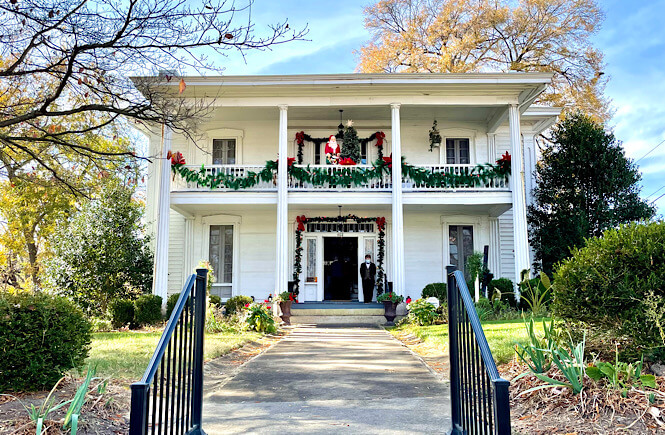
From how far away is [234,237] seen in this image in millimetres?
18062

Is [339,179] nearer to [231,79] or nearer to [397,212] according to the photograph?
[397,212]

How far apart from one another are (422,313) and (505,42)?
1686 cm

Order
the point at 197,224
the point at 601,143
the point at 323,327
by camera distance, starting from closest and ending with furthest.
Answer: the point at 323,327 < the point at 601,143 < the point at 197,224

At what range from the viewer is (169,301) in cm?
1545

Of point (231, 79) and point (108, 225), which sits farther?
point (108, 225)

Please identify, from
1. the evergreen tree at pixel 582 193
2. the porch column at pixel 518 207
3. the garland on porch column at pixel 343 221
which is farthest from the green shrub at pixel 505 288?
the garland on porch column at pixel 343 221

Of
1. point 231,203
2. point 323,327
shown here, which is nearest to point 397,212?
point 323,327

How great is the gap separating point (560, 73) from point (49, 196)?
23.7 meters

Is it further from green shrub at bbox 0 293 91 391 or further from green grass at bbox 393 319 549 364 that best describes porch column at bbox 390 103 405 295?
green shrub at bbox 0 293 91 391

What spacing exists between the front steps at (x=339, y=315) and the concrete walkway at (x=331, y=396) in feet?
20.9

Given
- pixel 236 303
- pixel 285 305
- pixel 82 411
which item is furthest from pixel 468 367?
pixel 236 303

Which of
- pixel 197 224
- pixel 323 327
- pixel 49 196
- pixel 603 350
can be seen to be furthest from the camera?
pixel 49 196

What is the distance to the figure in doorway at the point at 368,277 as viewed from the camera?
17.3 meters

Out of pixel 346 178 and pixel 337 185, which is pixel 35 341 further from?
pixel 337 185
